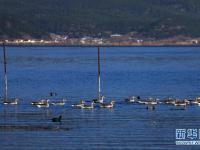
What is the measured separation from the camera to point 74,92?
86500 mm

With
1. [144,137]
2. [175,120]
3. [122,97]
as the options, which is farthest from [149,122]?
[122,97]

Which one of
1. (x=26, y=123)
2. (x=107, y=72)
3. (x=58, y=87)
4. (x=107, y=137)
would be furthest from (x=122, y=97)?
(x=107, y=72)

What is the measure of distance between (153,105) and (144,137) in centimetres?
1653

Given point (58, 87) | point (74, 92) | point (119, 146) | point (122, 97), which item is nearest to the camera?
point (119, 146)

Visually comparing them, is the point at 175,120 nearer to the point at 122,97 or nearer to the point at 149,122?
the point at 149,122

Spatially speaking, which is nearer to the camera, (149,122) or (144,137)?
(144,137)

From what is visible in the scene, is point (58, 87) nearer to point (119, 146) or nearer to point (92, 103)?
point (92, 103)

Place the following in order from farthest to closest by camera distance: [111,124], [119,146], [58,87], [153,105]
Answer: [58,87] → [153,105] → [111,124] → [119,146]

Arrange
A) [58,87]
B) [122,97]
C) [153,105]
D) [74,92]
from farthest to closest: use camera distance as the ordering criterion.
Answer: [58,87] < [74,92] < [122,97] < [153,105]

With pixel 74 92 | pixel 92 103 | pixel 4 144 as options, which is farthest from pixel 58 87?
pixel 4 144

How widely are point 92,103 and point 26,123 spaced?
11474 mm

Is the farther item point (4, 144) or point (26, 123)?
point (26, 123)

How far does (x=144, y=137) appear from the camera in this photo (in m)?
53.8

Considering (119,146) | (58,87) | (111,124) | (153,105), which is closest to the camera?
(119,146)
